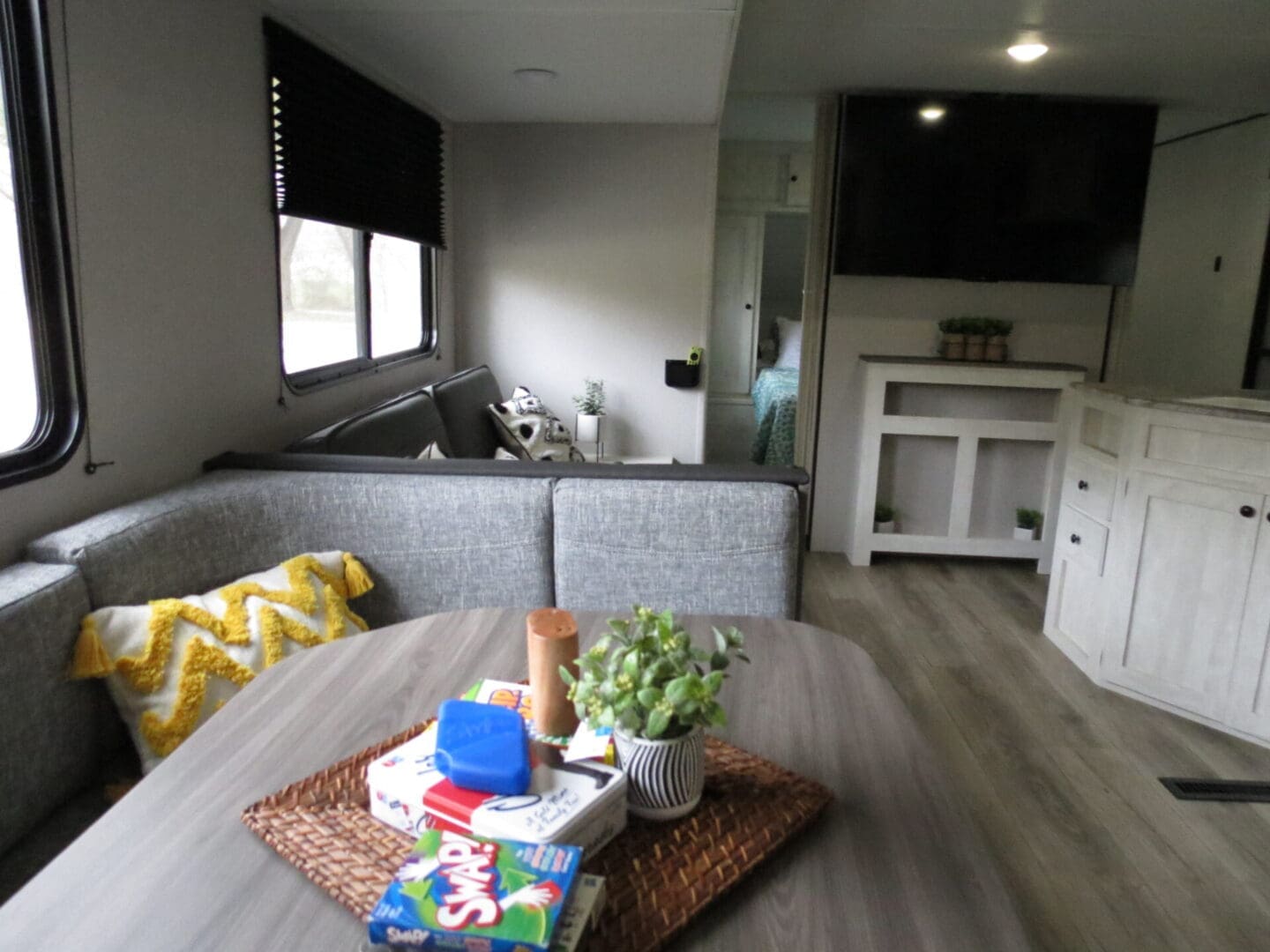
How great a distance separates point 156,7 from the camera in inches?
72.7

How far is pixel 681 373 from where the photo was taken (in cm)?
419

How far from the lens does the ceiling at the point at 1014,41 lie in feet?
8.69

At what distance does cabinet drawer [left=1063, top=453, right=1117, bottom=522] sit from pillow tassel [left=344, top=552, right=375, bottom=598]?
2319mm

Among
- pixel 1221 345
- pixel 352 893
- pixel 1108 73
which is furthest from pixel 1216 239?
pixel 352 893

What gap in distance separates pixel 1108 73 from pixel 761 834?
3.57 meters

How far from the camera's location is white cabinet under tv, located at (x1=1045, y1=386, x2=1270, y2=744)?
94.7 inches

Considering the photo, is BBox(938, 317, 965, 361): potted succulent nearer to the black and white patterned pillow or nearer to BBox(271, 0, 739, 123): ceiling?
BBox(271, 0, 739, 123): ceiling

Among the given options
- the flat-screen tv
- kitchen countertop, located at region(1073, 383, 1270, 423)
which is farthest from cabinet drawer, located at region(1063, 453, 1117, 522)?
the flat-screen tv

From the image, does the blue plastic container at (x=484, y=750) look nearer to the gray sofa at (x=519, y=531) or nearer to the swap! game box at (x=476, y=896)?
the swap! game box at (x=476, y=896)

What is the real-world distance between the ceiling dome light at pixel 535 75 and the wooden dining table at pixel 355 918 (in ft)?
7.86

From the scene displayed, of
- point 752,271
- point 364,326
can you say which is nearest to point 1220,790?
point 364,326

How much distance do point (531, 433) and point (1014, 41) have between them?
227cm

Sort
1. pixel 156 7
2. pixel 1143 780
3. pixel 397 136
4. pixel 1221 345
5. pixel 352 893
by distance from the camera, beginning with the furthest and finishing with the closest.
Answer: pixel 1221 345 < pixel 397 136 < pixel 1143 780 < pixel 156 7 < pixel 352 893

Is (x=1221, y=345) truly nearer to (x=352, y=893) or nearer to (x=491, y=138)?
(x=491, y=138)
